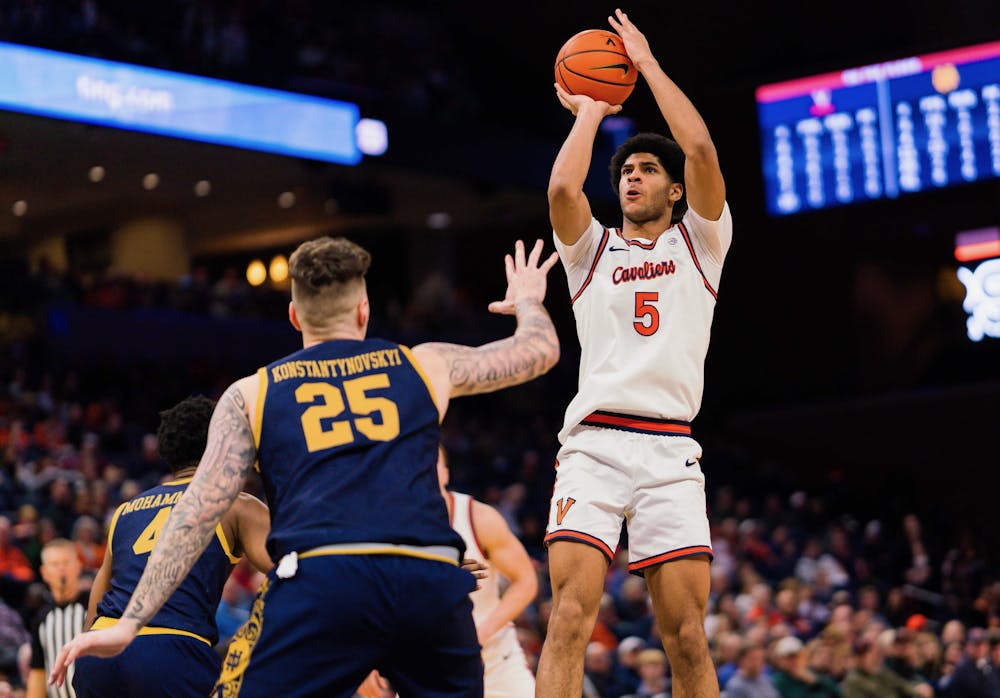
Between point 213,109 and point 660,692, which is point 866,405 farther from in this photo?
point 660,692

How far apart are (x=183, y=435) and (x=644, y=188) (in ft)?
6.98

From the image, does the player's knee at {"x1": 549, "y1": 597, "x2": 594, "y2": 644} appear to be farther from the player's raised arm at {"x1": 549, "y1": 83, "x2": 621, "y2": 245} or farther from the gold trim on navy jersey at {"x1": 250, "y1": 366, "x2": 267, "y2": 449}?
the gold trim on navy jersey at {"x1": 250, "y1": 366, "x2": 267, "y2": 449}

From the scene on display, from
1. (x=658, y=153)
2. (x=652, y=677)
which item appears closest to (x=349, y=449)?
(x=658, y=153)

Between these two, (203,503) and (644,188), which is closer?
(203,503)

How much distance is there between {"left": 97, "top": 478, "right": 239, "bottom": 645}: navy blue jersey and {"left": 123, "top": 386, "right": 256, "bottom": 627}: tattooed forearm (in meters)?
1.09

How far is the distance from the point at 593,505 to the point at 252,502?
51.6 inches

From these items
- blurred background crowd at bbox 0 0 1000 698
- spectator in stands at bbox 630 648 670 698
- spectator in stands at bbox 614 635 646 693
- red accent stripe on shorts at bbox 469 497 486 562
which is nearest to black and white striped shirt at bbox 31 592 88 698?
red accent stripe on shorts at bbox 469 497 486 562

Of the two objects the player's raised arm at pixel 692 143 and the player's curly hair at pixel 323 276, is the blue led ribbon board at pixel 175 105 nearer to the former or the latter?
the player's raised arm at pixel 692 143

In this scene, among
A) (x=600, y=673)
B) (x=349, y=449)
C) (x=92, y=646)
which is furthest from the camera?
(x=600, y=673)

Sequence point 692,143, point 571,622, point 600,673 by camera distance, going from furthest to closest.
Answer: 1. point 600,673
2. point 692,143
3. point 571,622

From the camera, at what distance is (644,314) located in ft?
19.1

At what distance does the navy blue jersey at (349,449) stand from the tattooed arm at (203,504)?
0.06m

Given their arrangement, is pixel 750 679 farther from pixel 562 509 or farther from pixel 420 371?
pixel 420 371

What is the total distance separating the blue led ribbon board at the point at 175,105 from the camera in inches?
765
